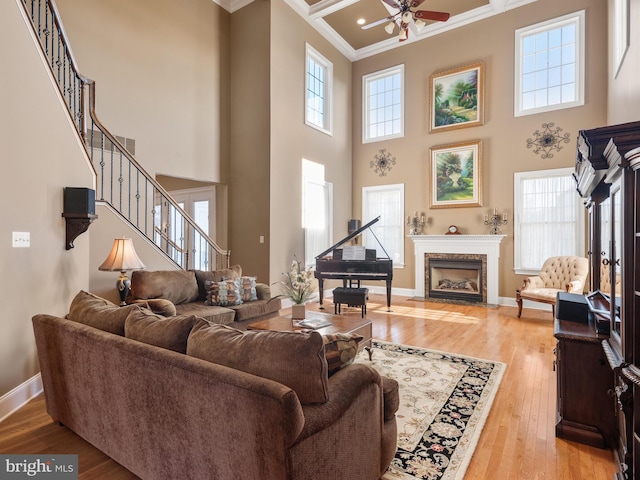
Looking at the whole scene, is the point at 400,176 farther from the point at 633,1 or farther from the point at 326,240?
the point at 633,1

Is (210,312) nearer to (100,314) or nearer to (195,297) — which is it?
(195,297)

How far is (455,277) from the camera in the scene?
23.9 ft

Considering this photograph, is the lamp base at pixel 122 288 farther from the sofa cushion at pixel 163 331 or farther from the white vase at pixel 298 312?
the sofa cushion at pixel 163 331

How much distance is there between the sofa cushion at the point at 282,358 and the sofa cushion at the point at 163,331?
208 mm

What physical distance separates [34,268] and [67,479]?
1.72m

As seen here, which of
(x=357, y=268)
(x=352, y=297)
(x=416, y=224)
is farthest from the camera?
(x=416, y=224)

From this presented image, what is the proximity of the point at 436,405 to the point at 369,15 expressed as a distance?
24.2ft

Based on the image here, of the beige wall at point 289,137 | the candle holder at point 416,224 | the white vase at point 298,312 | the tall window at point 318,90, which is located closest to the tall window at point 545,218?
the candle holder at point 416,224

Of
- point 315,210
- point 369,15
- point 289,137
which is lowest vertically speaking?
point 315,210

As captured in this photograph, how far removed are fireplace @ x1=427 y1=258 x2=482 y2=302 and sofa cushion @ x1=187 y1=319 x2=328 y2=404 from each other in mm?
6349

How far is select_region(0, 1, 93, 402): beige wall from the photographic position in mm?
2490

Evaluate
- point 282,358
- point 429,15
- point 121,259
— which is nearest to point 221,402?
point 282,358

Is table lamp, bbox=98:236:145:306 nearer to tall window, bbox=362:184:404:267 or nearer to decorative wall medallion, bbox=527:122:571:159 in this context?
tall window, bbox=362:184:404:267

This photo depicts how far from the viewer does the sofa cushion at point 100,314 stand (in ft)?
6.38
